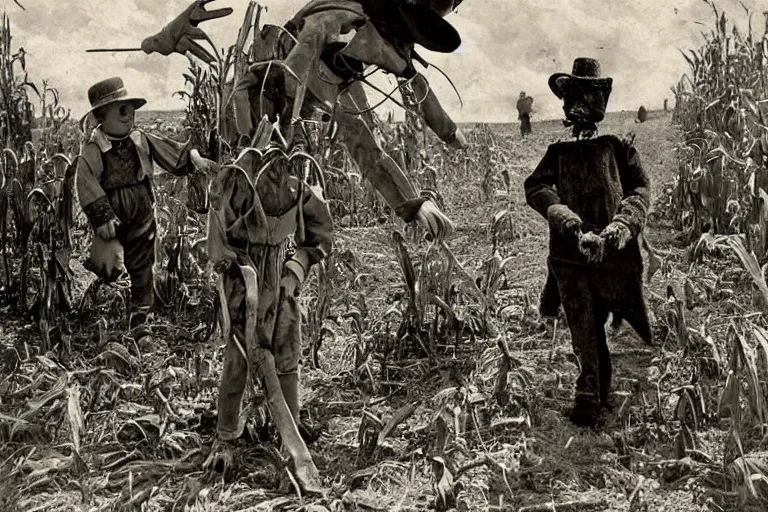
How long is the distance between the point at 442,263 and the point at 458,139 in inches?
40.2

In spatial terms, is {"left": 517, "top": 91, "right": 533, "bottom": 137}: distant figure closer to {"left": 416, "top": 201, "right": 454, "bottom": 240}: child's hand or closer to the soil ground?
the soil ground

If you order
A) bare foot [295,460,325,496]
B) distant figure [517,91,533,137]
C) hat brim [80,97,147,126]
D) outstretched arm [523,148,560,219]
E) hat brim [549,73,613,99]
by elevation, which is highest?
distant figure [517,91,533,137]

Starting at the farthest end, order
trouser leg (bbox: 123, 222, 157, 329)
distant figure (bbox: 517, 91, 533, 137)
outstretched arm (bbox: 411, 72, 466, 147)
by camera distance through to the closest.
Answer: distant figure (bbox: 517, 91, 533, 137), trouser leg (bbox: 123, 222, 157, 329), outstretched arm (bbox: 411, 72, 466, 147)

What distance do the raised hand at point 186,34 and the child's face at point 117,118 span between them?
1.35 m

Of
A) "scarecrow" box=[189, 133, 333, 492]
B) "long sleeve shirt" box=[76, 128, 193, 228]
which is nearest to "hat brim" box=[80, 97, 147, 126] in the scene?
"long sleeve shirt" box=[76, 128, 193, 228]

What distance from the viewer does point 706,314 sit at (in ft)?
12.8

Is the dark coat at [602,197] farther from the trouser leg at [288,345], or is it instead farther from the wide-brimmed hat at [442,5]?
the trouser leg at [288,345]

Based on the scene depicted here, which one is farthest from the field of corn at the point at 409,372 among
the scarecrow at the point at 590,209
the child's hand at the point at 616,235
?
the child's hand at the point at 616,235

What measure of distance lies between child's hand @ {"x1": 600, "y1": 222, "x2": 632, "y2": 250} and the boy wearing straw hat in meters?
2.36

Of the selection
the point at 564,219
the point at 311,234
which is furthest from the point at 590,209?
the point at 311,234

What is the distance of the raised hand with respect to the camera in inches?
111

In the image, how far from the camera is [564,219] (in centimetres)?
283

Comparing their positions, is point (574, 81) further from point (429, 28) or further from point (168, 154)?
point (168, 154)

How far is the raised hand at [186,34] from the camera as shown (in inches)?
111
